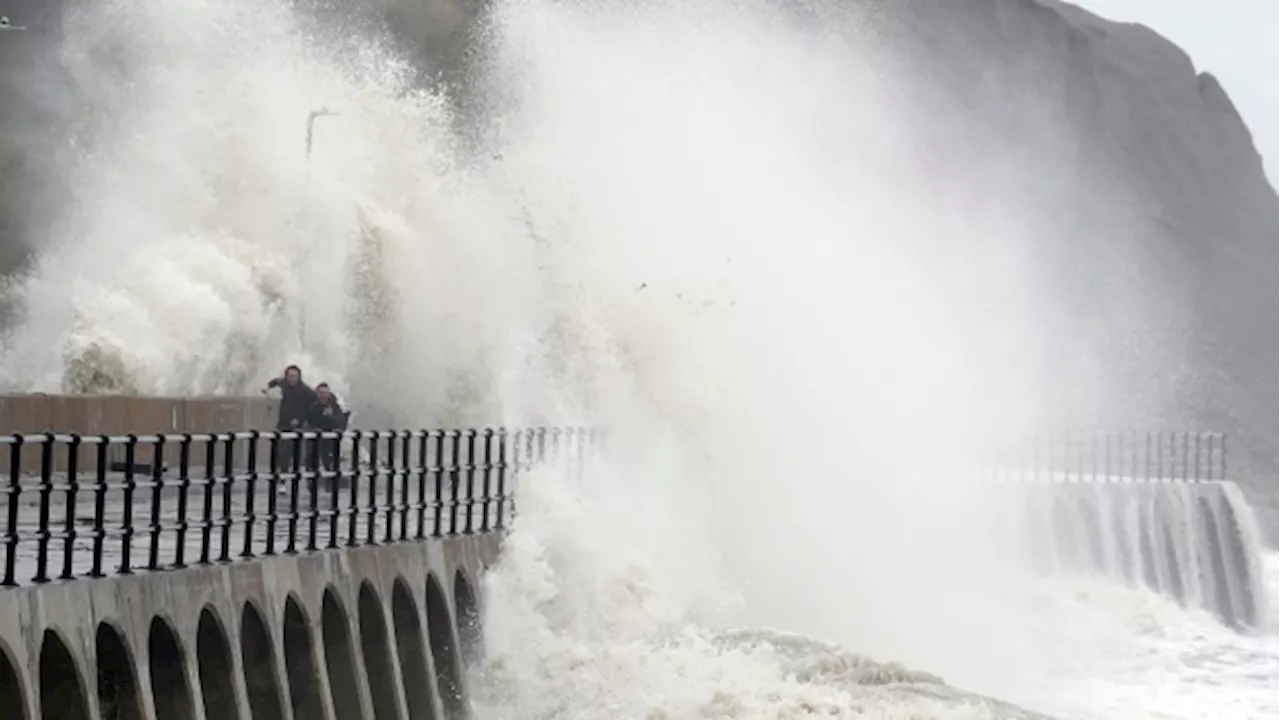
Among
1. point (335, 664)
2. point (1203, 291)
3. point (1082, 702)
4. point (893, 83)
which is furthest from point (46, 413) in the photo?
point (1203, 291)

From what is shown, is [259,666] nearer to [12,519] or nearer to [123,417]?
[12,519]

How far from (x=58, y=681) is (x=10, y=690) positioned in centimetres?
73

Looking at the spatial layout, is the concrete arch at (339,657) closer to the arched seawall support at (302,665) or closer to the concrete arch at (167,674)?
the arched seawall support at (302,665)

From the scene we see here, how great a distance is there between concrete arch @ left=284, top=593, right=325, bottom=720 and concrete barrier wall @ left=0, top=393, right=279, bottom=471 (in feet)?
16.6

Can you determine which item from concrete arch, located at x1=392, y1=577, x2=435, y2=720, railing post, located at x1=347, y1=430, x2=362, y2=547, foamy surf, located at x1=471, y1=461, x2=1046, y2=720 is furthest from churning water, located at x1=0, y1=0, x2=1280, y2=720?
railing post, located at x1=347, y1=430, x2=362, y2=547

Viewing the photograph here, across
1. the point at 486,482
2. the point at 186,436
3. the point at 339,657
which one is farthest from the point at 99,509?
the point at 486,482

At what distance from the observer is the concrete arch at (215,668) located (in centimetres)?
1384

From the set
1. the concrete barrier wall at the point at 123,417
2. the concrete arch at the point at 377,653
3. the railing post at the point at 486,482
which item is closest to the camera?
the concrete arch at the point at 377,653

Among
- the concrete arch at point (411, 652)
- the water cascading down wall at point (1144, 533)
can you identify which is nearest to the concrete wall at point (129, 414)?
the concrete arch at point (411, 652)

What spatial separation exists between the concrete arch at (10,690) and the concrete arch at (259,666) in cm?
303

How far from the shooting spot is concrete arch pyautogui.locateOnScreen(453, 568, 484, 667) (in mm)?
19203

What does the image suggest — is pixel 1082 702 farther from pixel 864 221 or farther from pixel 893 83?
pixel 893 83

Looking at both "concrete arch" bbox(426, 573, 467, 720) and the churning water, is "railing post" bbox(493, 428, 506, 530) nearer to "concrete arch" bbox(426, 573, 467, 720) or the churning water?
the churning water

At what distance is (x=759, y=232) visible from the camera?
37719mm
